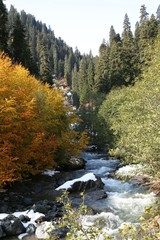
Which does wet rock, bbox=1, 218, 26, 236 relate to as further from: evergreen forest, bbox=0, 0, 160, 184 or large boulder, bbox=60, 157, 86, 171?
large boulder, bbox=60, 157, 86, 171

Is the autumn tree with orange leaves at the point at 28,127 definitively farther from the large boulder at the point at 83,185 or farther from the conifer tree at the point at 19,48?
the conifer tree at the point at 19,48

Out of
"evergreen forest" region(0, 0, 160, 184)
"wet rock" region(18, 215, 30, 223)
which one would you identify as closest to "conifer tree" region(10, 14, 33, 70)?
"evergreen forest" region(0, 0, 160, 184)

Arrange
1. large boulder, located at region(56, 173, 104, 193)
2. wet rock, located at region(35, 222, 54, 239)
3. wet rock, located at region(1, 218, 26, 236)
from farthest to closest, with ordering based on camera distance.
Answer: large boulder, located at region(56, 173, 104, 193), wet rock, located at region(1, 218, 26, 236), wet rock, located at region(35, 222, 54, 239)

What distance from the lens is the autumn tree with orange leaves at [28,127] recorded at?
75.6ft

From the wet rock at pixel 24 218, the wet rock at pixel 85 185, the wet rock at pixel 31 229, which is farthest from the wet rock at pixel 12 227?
the wet rock at pixel 85 185

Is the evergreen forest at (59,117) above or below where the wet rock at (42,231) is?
above

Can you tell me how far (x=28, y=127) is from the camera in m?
26.2

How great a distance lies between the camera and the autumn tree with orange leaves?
23.0m

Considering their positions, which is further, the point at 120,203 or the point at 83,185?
the point at 83,185

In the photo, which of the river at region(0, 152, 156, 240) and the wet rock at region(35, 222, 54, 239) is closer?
the wet rock at region(35, 222, 54, 239)

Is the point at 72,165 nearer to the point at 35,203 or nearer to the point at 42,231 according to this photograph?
the point at 35,203

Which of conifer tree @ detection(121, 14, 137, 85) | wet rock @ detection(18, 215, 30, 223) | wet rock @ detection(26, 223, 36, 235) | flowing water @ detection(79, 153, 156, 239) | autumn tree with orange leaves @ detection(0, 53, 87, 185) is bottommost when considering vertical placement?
flowing water @ detection(79, 153, 156, 239)

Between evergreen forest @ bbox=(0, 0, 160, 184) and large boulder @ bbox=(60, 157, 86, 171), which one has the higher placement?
evergreen forest @ bbox=(0, 0, 160, 184)

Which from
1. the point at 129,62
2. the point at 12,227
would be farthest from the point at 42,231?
the point at 129,62
